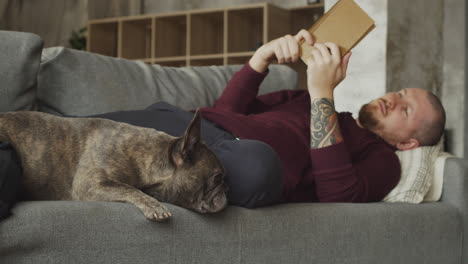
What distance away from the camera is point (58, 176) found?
1.77m

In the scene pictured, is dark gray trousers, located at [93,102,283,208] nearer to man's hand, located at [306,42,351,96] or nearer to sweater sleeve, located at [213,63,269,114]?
man's hand, located at [306,42,351,96]

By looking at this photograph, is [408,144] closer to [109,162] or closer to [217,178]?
[217,178]

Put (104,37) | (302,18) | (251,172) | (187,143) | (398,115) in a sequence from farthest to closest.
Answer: (104,37) < (302,18) < (398,115) < (251,172) < (187,143)

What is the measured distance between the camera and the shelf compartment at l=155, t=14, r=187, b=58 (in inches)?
249

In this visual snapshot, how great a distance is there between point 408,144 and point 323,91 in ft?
2.20

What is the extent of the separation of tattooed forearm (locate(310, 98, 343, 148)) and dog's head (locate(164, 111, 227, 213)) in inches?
Answer: 24.6

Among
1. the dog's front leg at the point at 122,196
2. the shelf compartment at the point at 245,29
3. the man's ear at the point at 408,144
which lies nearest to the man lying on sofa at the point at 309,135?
the man's ear at the point at 408,144

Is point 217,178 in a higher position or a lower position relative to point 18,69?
lower

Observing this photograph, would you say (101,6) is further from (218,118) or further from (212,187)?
(212,187)

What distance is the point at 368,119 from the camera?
2762mm

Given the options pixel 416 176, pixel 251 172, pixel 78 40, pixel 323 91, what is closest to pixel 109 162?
pixel 251 172

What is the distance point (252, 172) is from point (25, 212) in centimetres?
65

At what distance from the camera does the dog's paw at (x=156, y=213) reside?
1.49 metres

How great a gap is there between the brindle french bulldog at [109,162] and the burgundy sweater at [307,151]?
1.79 ft
